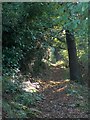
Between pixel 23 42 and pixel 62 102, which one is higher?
pixel 23 42

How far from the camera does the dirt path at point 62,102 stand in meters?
8.52

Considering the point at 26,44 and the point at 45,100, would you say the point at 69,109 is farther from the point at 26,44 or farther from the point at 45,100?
the point at 26,44

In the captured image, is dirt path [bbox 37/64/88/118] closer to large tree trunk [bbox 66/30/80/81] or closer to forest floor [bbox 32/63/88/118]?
forest floor [bbox 32/63/88/118]

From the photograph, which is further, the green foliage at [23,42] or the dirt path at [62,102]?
the green foliage at [23,42]

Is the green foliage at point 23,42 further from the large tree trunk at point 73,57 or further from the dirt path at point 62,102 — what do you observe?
the large tree trunk at point 73,57

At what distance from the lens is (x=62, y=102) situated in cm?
1012

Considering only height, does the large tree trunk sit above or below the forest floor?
above

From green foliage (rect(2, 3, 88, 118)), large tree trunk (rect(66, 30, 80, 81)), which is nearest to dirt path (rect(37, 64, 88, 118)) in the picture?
green foliage (rect(2, 3, 88, 118))

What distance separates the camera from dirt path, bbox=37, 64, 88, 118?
8.52 meters

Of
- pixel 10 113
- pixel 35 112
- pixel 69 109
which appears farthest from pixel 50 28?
pixel 10 113

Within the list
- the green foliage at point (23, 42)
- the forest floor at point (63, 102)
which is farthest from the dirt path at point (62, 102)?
the green foliage at point (23, 42)

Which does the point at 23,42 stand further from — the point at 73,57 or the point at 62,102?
the point at 73,57

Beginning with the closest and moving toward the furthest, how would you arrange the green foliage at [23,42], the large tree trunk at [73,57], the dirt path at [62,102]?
the dirt path at [62,102] < the green foliage at [23,42] < the large tree trunk at [73,57]

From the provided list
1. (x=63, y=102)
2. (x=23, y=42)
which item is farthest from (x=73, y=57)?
(x=63, y=102)
